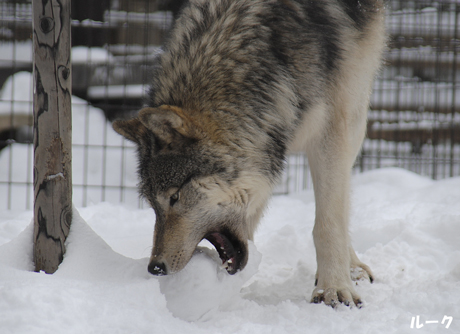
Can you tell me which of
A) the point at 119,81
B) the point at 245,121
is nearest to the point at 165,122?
the point at 245,121

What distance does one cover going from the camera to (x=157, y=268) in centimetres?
192

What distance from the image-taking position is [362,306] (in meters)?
2.23

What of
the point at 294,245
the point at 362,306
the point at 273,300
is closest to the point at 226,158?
the point at 273,300

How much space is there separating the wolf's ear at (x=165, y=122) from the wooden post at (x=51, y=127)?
429 millimetres

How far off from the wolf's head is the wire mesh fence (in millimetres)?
2812

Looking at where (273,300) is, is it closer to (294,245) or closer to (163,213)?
(163,213)

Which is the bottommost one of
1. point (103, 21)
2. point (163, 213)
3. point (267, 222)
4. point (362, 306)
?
point (267, 222)

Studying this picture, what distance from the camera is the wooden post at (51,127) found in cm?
203

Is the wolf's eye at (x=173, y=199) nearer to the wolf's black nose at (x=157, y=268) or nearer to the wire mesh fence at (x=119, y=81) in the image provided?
the wolf's black nose at (x=157, y=268)

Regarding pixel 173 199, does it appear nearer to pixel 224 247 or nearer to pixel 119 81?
pixel 224 247

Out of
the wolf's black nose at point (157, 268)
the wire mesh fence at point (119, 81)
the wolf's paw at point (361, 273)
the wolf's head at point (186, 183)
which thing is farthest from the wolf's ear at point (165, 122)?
the wire mesh fence at point (119, 81)

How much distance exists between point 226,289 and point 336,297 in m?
0.60

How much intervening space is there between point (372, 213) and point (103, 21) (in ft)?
12.2

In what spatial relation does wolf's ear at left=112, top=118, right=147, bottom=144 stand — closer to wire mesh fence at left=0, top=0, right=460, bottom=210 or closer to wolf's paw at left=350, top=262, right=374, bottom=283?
wolf's paw at left=350, top=262, right=374, bottom=283
